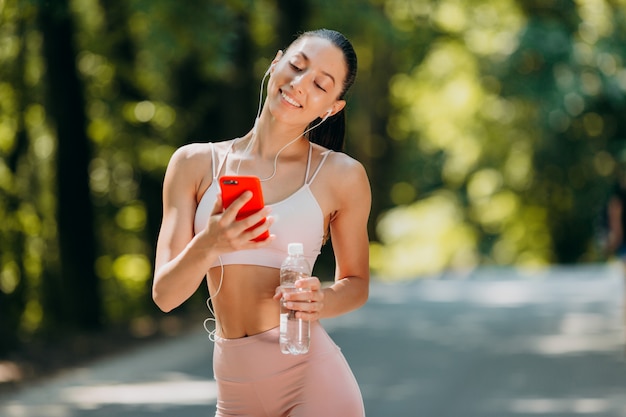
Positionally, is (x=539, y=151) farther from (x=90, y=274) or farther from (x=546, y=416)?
(x=546, y=416)

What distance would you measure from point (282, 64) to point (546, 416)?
6.79 meters

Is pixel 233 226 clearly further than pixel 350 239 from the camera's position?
No

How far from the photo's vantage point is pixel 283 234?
3852 millimetres

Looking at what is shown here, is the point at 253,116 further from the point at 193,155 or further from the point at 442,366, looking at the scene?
the point at 193,155

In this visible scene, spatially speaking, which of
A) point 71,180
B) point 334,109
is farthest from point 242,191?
point 71,180

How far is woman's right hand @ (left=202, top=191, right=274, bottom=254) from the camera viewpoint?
343cm

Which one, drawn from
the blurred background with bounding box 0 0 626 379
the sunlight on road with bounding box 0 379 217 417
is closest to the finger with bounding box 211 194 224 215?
the sunlight on road with bounding box 0 379 217 417

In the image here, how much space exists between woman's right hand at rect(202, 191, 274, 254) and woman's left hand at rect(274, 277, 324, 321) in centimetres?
28

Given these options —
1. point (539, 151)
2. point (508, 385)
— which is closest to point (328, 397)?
point (508, 385)

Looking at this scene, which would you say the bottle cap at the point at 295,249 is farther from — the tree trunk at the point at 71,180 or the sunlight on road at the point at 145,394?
the tree trunk at the point at 71,180

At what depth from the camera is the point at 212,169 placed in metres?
3.93

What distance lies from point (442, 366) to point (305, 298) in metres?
9.81

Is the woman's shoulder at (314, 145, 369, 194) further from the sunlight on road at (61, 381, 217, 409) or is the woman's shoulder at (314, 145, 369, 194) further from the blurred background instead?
the blurred background

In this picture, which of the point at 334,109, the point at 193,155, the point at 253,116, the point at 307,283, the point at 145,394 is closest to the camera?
the point at 307,283
